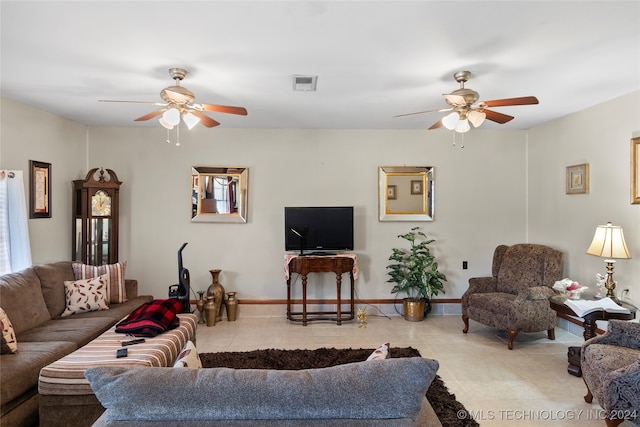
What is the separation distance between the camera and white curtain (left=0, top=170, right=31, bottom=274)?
3.31m

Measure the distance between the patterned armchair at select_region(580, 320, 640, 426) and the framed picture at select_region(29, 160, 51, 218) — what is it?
5.04 metres

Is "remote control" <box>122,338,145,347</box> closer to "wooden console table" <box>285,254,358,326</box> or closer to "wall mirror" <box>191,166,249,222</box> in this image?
"wooden console table" <box>285,254,358,326</box>

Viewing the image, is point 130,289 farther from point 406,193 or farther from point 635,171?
point 635,171

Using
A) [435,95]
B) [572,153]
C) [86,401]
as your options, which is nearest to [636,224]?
[572,153]

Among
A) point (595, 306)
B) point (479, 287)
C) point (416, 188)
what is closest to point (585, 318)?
point (595, 306)

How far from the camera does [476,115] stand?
2865 mm

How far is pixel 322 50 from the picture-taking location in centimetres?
245

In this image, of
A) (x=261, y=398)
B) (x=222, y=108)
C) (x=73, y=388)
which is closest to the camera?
(x=261, y=398)

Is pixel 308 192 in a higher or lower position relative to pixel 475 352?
higher

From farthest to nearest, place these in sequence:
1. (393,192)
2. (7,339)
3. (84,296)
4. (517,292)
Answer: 1. (393,192)
2. (517,292)
3. (84,296)
4. (7,339)

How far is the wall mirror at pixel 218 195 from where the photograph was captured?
15.6ft

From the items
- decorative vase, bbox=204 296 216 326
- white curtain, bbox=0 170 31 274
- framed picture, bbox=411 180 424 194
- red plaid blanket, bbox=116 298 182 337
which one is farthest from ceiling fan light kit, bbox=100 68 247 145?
framed picture, bbox=411 180 424 194

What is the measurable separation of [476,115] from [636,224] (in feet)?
6.33

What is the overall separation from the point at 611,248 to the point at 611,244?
0.12ft
